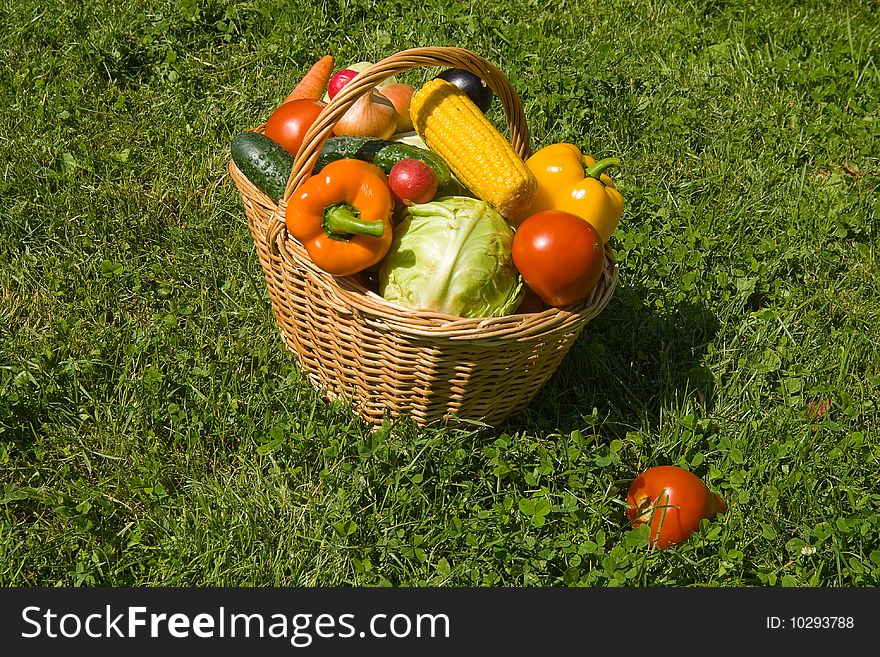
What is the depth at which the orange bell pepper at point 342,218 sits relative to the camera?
3.06 metres

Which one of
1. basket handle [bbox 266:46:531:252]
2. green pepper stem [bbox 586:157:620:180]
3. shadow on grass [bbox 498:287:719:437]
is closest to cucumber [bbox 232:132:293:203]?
basket handle [bbox 266:46:531:252]

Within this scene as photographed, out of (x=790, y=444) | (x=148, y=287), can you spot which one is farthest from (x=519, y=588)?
(x=148, y=287)

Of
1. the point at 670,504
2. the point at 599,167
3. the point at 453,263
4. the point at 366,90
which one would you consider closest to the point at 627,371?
the point at 670,504

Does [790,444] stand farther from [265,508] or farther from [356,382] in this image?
[265,508]

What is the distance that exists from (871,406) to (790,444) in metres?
0.52

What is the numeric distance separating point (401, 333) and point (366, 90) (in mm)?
815

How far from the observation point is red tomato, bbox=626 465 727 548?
3.24 m

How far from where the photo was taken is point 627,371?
4.00 meters

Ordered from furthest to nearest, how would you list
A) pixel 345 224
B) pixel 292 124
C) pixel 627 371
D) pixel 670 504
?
pixel 627 371, pixel 292 124, pixel 670 504, pixel 345 224

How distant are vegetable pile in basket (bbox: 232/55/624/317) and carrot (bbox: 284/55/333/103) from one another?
1.36ft

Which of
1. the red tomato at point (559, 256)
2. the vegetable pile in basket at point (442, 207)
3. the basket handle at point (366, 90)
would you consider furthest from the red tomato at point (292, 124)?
the red tomato at point (559, 256)

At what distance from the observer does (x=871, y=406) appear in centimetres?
393

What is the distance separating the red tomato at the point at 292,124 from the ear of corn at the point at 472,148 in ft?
1.61

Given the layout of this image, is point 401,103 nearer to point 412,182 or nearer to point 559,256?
point 412,182
